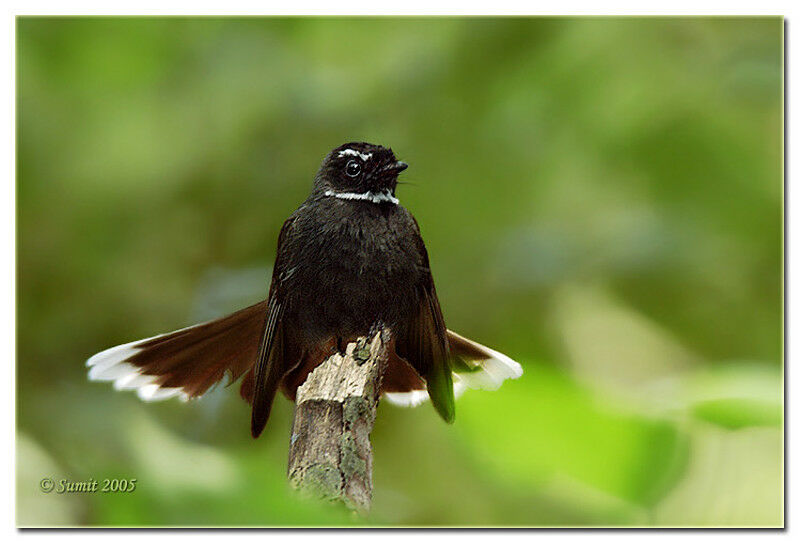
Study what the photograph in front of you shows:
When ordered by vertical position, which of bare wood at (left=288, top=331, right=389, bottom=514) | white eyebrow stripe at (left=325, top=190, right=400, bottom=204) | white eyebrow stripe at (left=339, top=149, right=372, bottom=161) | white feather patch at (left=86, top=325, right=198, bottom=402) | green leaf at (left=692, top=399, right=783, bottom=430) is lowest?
white feather patch at (left=86, top=325, right=198, bottom=402)

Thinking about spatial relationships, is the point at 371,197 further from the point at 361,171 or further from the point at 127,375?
the point at 127,375

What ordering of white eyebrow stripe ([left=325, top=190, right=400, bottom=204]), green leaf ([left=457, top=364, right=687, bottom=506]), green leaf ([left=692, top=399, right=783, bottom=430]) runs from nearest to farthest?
green leaf ([left=692, top=399, right=783, bottom=430])
green leaf ([left=457, top=364, right=687, bottom=506])
white eyebrow stripe ([left=325, top=190, right=400, bottom=204])

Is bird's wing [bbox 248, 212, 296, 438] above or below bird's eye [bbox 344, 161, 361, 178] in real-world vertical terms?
below

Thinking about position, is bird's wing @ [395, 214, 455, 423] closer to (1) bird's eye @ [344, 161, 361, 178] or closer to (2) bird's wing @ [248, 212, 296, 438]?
→ (1) bird's eye @ [344, 161, 361, 178]

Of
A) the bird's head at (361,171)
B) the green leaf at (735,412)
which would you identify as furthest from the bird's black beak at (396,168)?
the green leaf at (735,412)

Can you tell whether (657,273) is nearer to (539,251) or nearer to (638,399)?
(539,251)

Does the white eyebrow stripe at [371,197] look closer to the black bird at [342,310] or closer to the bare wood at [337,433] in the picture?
the black bird at [342,310]

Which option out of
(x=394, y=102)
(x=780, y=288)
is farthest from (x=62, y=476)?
(x=780, y=288)

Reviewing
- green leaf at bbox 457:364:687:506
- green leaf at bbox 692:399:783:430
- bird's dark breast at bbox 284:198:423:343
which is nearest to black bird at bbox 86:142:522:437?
bird's dark breast at bbox 284:198:423:343
